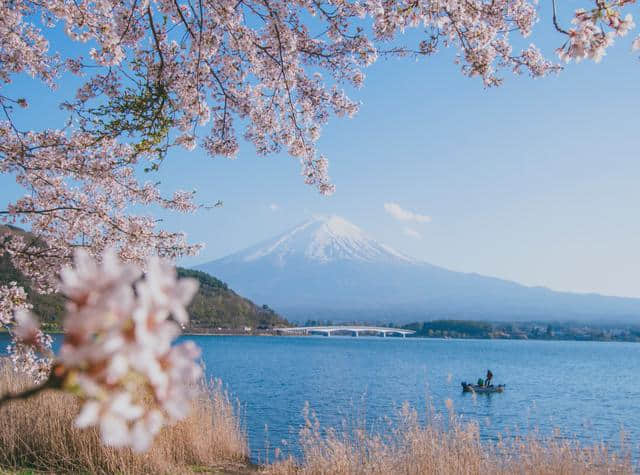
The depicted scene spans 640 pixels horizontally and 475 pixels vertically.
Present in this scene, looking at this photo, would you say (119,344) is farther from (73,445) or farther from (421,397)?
(421,397)

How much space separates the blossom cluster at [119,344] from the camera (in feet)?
2.34

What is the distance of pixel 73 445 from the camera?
21.0 ft

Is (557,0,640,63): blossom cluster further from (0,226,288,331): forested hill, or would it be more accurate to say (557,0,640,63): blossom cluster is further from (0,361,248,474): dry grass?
(0,226,288,331): forested hill

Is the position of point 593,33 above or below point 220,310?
above

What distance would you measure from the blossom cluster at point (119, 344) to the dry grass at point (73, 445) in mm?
5825

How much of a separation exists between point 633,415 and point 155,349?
27.8 m

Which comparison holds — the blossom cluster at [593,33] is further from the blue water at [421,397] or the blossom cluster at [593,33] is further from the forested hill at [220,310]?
the forested hill at [220,310]

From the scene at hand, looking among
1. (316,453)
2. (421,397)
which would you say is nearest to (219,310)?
(421,397)

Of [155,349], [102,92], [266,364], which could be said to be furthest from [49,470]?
[266,364]

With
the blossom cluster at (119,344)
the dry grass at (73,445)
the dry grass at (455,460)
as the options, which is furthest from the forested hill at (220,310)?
the blossom cluster at (119,344)

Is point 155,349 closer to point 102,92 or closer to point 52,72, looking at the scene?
point 102,92

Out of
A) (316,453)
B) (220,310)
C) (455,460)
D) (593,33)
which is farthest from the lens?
(220,310)

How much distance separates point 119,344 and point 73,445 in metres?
6.67

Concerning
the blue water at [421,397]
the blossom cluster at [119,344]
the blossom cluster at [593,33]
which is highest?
the blossom cluster at [593,33]
